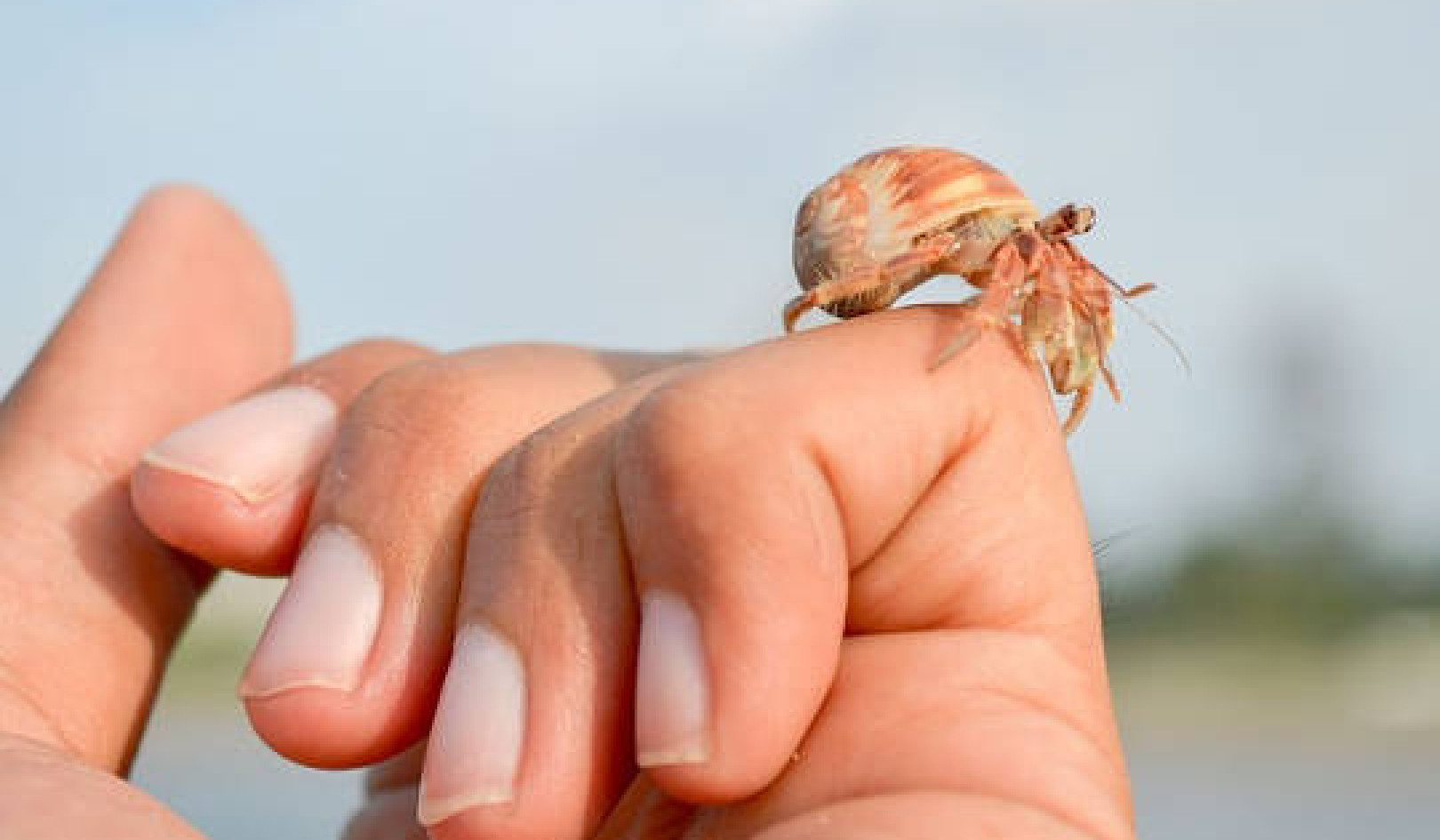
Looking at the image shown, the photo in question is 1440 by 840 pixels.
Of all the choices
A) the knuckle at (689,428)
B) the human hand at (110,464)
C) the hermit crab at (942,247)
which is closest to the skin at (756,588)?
the knuckle at (689,428)

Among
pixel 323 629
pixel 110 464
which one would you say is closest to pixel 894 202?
pixel 323 629

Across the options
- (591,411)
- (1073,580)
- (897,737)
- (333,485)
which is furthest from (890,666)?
(333,485)

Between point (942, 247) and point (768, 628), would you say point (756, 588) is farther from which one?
point (942, 247)

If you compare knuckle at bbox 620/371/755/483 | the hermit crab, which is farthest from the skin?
the hermit crab

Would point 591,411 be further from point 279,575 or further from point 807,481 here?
point 279,575

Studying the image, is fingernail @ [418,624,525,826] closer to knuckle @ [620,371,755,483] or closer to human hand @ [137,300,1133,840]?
human hand @ [137,300,1133,840]
